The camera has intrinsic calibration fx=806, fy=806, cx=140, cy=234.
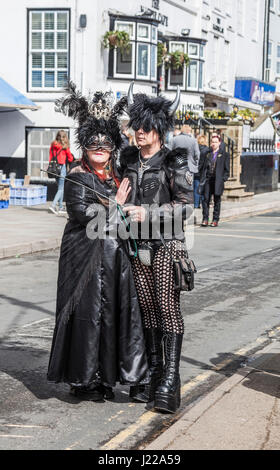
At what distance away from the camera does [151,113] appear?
5.17 metres

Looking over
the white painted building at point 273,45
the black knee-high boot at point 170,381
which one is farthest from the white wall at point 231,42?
the black knee-high boot at point 170,381

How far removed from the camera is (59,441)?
4570 millimetres

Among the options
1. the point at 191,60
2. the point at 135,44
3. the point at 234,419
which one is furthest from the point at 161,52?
the point at 234,419

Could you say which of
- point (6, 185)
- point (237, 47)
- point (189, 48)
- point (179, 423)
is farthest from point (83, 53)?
point (179, 423)

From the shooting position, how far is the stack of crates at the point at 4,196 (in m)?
19.3

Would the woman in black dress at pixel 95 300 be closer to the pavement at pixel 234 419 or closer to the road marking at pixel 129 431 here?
the road marking at pixel 129 431

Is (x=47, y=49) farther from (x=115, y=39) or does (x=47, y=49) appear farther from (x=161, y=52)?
(x=161, y=52)

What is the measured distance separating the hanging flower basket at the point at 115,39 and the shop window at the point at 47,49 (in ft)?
3.68

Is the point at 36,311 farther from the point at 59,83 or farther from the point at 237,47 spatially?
the point at 237,47

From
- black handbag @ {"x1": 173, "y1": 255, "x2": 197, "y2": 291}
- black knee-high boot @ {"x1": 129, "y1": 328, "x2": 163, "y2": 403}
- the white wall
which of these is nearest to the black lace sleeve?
black handbag @ {"x1": 173, "y1": 255, "x2": 197, "y2": 291}

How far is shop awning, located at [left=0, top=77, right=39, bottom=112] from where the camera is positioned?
21.2 m

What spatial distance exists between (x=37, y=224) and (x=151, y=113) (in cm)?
1093

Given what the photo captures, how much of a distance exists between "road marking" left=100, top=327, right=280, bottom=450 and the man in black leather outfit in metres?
0.14
